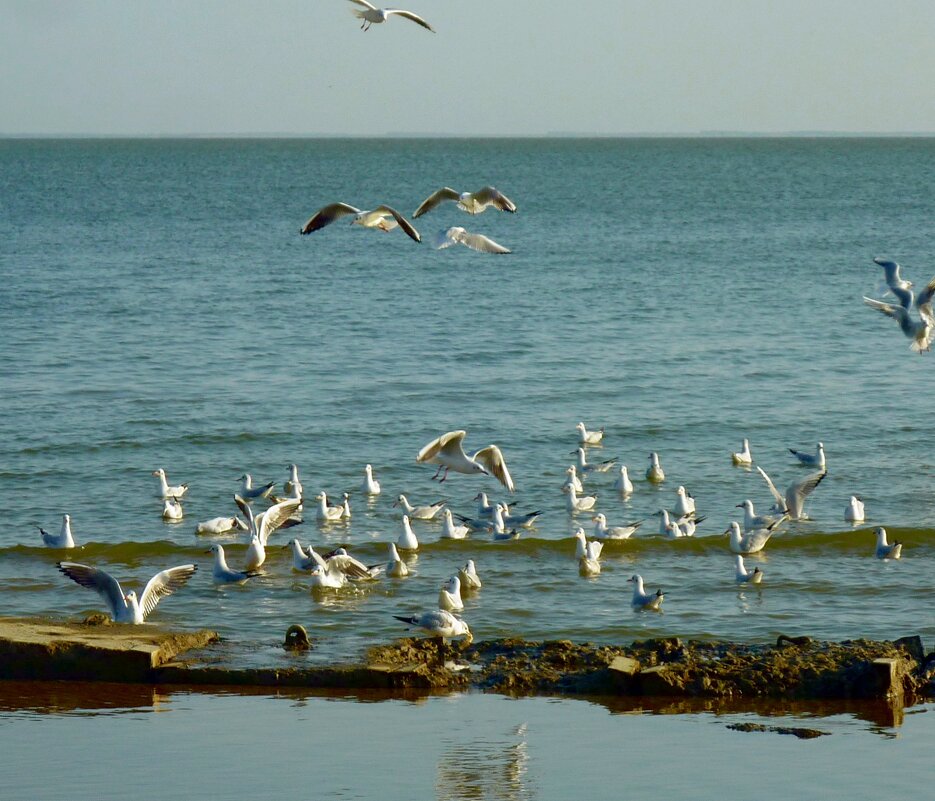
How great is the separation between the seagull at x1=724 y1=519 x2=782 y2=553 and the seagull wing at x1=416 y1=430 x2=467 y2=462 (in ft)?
14.0

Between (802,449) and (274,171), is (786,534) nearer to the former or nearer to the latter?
(802,449)

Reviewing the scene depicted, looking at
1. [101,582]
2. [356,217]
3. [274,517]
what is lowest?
[101,582]

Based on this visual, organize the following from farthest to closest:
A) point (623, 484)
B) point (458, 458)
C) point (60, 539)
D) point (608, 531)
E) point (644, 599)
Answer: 1. point (623, 484)
2. point (608, 531)
3. point (60, 539)
4. point (458, 458)
5. point (644, 599)

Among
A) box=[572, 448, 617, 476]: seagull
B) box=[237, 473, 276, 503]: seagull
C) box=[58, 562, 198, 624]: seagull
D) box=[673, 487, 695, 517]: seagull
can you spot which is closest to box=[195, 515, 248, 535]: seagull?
box=[237, 473, 276, 503]: seagull

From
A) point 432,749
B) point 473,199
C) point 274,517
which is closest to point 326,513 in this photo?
point 274,517

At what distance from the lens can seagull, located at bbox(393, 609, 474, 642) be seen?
13.7 meters

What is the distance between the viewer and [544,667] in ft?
41.6

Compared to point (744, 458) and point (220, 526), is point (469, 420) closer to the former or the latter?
point (744, 458)

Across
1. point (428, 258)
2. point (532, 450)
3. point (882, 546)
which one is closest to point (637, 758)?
point (882, 546)

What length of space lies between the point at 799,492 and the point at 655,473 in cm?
346

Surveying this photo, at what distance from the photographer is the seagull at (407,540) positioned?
61.2 feet

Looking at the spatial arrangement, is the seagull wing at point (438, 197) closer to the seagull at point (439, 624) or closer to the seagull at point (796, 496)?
the seagull at point (439, 624)

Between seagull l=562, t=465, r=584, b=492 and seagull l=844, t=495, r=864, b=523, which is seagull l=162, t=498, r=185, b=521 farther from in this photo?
seagull l=844, t=495, r=864, b=523

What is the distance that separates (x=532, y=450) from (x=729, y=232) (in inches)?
1948
